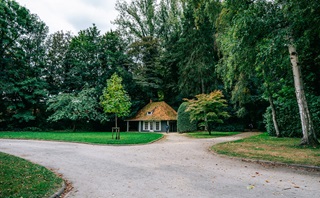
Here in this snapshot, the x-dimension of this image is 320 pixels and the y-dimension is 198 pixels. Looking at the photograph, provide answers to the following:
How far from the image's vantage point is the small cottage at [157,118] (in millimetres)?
33500

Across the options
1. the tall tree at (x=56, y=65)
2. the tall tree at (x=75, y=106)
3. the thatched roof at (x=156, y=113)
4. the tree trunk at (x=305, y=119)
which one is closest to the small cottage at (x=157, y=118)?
the thatched roof at (x=156, y=113)

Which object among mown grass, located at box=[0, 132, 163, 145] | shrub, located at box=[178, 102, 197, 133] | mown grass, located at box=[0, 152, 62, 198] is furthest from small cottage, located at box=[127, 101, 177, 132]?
mown grass, located at box=[0, 152, 62, 198]

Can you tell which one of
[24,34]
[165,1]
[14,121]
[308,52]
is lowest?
[14,121]

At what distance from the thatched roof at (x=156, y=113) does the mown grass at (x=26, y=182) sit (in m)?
26.2

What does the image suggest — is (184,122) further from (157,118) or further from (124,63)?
(124,63)

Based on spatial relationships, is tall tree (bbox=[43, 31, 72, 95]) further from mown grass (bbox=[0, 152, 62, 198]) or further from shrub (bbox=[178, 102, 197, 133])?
mown grass (bbox=[0, 152, 62, 198])

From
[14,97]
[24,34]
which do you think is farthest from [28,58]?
[14,97]

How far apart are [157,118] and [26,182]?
90.5ft

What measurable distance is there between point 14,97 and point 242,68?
118 feet

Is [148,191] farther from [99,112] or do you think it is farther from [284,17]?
[99,112]

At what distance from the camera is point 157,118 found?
33.2 meters

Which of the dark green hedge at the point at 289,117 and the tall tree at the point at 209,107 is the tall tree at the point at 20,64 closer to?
the tall tree at the point at 209,107

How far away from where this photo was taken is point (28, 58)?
35.9 metres

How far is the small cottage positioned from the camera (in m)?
33.5
